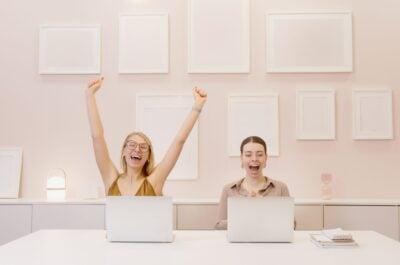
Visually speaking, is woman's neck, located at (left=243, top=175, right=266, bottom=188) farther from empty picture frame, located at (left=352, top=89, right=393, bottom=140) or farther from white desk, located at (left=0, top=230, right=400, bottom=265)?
empty picture frame, located at (left=352, top=89, right=393, bottom=140)

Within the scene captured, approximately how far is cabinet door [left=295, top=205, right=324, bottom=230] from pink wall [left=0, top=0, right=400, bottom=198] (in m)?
0.33

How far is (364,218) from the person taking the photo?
4.04 metres

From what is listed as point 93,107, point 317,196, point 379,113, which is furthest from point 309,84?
point 93,107

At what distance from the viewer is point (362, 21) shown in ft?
14.7

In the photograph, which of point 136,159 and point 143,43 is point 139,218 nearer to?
point 136,159

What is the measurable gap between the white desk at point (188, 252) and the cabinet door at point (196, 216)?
4.61 ft

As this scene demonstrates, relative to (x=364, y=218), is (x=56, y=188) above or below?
above

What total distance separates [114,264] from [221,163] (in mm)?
2468

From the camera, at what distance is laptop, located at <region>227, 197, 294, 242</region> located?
97.4 inches

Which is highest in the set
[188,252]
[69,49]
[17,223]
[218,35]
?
[218,35]

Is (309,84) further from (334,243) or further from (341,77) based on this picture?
(334,243)

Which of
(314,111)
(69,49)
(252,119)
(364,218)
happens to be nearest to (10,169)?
(69,49)

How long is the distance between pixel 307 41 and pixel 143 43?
1.53 meters

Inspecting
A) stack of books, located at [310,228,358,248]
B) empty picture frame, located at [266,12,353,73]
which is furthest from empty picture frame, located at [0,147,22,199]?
stack of books, located at [310,228,358,248]
